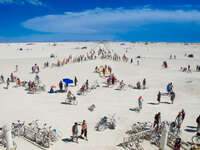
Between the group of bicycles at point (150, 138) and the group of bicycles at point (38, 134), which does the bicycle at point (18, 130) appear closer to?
the group of bicycles at point (38, 134)

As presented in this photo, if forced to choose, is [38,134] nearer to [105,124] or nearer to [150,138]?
[105,124]

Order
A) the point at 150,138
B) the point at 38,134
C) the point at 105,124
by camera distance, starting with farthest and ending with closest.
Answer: the point at 105,124, the point at 150,138, the point at 38,134

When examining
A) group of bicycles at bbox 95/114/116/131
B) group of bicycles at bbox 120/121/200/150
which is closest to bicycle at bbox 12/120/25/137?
group of bicycles at bbox 95/114/116/131

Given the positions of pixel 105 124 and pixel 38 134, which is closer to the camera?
pixel 38 134

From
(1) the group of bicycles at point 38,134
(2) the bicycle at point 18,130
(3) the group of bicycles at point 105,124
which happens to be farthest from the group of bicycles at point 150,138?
(2) the bicycle at point 18,130

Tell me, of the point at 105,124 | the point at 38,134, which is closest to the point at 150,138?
the point at 105,124

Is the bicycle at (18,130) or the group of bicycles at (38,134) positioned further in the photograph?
the bicycle at (18,130)

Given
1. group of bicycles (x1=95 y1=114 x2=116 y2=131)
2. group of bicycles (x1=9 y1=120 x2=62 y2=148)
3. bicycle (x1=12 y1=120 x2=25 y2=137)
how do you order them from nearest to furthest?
group of bicycles (x1=9 y1=120 x2=62 y2=148)
bicycle (x1=12 y1=120 x2=25 y2=137)
group of bicycles (x1=95 y1=114 x2=116 y2=131)

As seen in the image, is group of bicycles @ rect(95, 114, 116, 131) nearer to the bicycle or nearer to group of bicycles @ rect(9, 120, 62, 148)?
group of bicycles @ rect(9, 120, 62, 148)

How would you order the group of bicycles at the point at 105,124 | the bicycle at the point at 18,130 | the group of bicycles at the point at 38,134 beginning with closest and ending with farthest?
the group of bicycles at the point at 38,134 → the bicycle at the point at 18,130 → the group of bicycles at the point at 105,124

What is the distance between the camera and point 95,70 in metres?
27.5

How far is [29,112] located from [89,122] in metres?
5.02

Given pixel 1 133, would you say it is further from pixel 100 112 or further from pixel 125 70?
pixel 125 70

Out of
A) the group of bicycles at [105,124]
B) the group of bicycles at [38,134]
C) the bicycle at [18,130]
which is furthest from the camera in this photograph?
the group of bicycles at [105,124]
